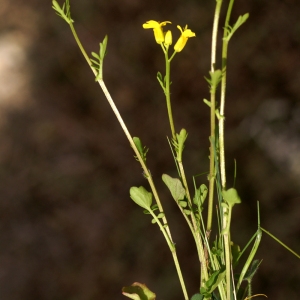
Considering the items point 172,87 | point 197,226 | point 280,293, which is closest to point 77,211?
point 172,87

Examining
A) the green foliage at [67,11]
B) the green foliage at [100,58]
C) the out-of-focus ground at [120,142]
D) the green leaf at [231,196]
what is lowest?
the out-of-focus ground at [120,142]

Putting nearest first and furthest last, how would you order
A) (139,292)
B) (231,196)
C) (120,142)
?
(231,196)
(139,292)
(120,142)

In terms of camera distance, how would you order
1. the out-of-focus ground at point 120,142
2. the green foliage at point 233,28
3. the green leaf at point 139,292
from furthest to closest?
the out-of-focus ground at point 120,142 → the green leaf at point 139,292 → the green foliage at point 233,28

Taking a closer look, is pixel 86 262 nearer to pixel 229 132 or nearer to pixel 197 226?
pixel 229 132

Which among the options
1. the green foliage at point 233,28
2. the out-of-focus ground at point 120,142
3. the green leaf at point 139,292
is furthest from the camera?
the out-of-focus ground at point 120,142

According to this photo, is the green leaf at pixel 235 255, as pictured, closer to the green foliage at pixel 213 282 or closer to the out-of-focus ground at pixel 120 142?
the green foliage at pixel 213 282

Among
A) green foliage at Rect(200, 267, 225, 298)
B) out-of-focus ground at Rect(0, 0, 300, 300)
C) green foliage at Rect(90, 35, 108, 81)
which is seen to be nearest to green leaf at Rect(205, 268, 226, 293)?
green foliage at Rect(200, 267, 225, 298)

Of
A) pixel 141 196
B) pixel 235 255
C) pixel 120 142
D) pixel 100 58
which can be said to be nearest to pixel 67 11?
pixel 100 58

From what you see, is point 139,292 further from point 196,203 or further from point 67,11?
point 67,11

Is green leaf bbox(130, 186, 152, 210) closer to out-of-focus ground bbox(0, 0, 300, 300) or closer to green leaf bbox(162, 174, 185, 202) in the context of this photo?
green leaf bbox(162, 174, 185, 202)

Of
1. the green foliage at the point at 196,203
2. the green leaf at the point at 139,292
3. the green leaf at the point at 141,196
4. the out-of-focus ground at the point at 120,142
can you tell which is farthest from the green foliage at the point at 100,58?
the out-of-focus ground at the point at 120,142
